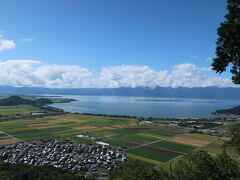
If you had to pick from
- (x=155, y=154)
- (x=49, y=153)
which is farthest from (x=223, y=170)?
(x=49, y=153)

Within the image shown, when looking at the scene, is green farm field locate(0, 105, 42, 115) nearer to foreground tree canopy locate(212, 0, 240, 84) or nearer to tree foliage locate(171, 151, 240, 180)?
tree foliage locate(171, 151, 240, 180)

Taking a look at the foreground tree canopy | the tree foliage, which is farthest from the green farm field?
the foreground tree canopy

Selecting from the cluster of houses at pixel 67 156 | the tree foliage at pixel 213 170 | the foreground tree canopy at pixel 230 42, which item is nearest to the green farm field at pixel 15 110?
the cluster of houses at pixel 67 156

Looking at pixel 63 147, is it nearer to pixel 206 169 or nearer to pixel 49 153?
pixel 49 153

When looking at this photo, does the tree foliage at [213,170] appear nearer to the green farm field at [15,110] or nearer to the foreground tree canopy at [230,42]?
the foreground tree canopy at [230,42]

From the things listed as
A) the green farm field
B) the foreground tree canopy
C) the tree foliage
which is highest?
the foreground tree canopy

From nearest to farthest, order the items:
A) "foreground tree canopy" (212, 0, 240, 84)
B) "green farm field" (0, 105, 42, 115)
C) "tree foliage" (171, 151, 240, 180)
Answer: "foreground tree canopy" (212, 0, 240, 84), "tree foliage" (171, 151, 240, 180), "green farm field" (0, 105, 42, 115)
